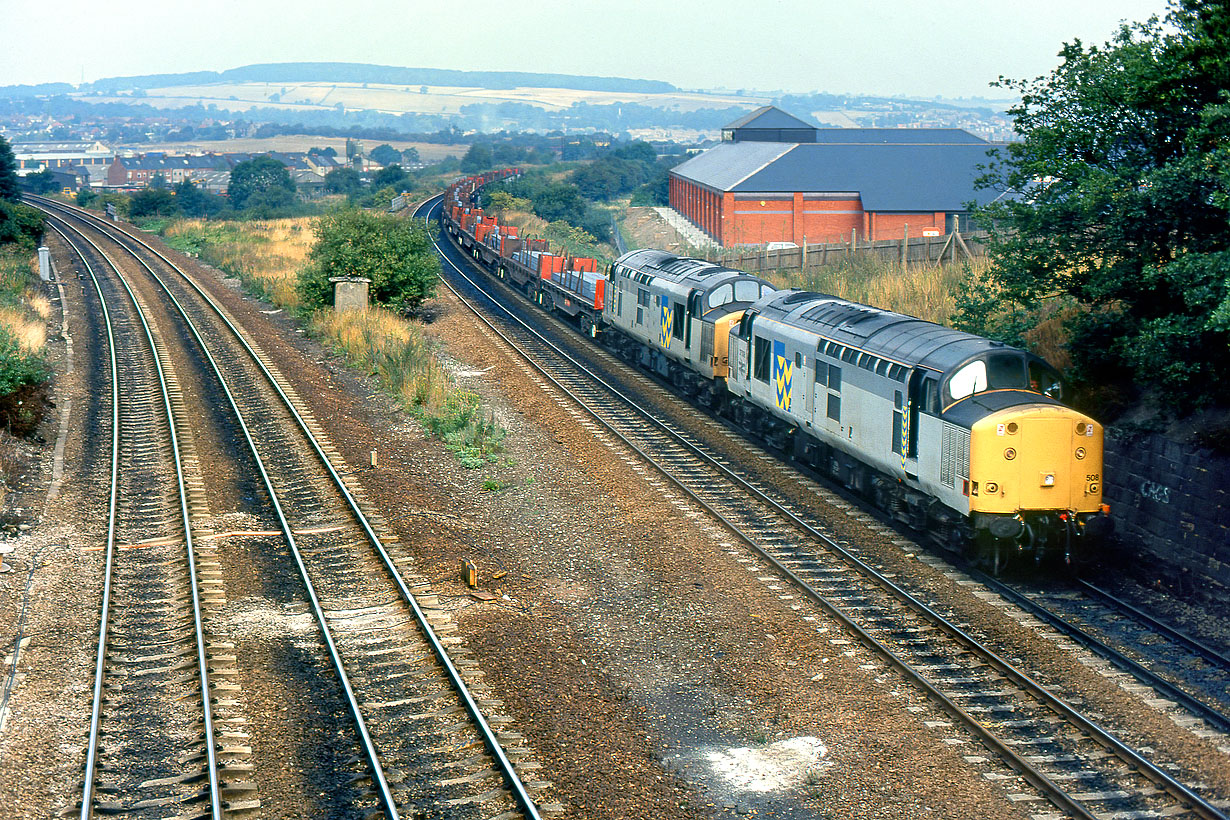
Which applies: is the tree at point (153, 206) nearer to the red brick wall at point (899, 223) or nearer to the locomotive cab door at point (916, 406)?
Result: the red brick wall at point (899, 223)

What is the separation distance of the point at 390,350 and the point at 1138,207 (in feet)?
70.4

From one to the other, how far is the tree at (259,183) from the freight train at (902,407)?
124 m

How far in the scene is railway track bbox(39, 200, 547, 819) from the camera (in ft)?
36.5

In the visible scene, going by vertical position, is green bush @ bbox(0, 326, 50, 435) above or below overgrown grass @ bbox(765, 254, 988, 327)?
below

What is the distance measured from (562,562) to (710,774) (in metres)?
7.01

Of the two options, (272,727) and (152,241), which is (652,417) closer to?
(272,727)

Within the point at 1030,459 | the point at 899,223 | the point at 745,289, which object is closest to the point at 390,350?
the point at 745,289

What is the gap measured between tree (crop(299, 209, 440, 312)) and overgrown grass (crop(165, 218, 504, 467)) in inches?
37.7

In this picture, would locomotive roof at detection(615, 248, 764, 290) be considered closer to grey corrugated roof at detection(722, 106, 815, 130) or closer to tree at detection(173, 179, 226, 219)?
grey corrugated roof at detection(722, 106, 815, 130)

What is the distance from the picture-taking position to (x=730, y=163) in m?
88.6

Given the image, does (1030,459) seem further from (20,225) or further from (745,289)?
(20,225)

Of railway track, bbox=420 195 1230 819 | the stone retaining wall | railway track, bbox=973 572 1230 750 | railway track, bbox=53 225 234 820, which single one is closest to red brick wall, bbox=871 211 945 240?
railway track, bbox=420 195 1230 819

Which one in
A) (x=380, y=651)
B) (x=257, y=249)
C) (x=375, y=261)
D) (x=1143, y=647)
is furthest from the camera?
(x=257, y=249)

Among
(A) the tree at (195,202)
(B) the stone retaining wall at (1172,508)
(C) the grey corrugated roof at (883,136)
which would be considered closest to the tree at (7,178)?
(A) the tree at (195,202)
